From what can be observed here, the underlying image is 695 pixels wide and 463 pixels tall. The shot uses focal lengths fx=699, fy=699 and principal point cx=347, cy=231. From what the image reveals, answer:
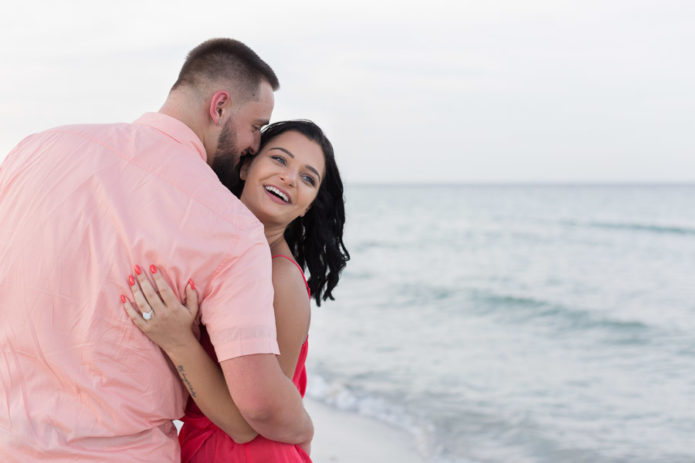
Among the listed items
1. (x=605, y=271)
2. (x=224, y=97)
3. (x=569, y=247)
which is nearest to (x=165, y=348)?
(x=224, y=97)

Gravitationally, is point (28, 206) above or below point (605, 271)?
above

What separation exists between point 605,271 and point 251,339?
19313 mm

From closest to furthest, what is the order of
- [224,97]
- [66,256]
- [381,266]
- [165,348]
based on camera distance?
[66,256], [165,348], [224,97], [381,266]

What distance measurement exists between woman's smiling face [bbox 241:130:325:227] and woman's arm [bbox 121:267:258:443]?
34.6 inches

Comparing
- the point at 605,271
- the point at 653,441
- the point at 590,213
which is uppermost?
the point at 653,441

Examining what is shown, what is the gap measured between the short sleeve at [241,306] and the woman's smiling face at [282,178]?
0.91 metres

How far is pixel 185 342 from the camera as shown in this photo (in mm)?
1854

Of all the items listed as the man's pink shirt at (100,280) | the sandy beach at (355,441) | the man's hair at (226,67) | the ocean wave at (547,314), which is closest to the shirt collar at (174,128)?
the man's pink shirt at (100,280)

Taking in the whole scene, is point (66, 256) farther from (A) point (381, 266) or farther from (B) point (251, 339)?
(A) point (381, 266)

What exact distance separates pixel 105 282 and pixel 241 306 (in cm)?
34

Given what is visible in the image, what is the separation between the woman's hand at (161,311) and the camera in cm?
176

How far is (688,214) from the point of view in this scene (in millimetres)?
43469

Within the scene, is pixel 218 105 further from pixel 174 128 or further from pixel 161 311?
pixel 161 311

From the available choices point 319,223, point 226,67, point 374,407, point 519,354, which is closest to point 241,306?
point 226,67
